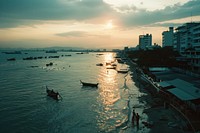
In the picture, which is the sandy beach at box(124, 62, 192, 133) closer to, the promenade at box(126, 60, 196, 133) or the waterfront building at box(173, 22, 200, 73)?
the promenade at box(126, 60, 196, 133)

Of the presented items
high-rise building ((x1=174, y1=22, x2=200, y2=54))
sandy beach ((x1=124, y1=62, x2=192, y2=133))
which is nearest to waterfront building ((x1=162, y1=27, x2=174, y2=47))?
high-rise building ((x1=174, y1=22, x2=200, y2=54))

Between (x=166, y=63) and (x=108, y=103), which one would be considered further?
(x=166, y=63)

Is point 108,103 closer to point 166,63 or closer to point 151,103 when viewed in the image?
point 151,103

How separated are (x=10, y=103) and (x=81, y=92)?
15.3 metres

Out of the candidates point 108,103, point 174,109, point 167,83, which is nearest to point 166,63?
point 167,83

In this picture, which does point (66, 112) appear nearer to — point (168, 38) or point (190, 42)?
point (190, 42)

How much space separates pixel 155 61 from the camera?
254 ft

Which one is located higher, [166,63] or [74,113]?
[166,63]

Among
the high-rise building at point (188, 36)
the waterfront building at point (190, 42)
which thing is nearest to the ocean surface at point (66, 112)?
the waterfront building at point (190, 42)

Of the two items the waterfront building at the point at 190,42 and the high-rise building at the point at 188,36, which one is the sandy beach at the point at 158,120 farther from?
the high-rise building at the point at 188,36

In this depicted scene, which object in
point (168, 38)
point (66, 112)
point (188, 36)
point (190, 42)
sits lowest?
point (66, 112)

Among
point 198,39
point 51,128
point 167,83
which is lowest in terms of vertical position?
point 51,128

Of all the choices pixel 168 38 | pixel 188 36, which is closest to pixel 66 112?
pixel 188 36

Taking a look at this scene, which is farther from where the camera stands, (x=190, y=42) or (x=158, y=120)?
(x=190, y=42)
